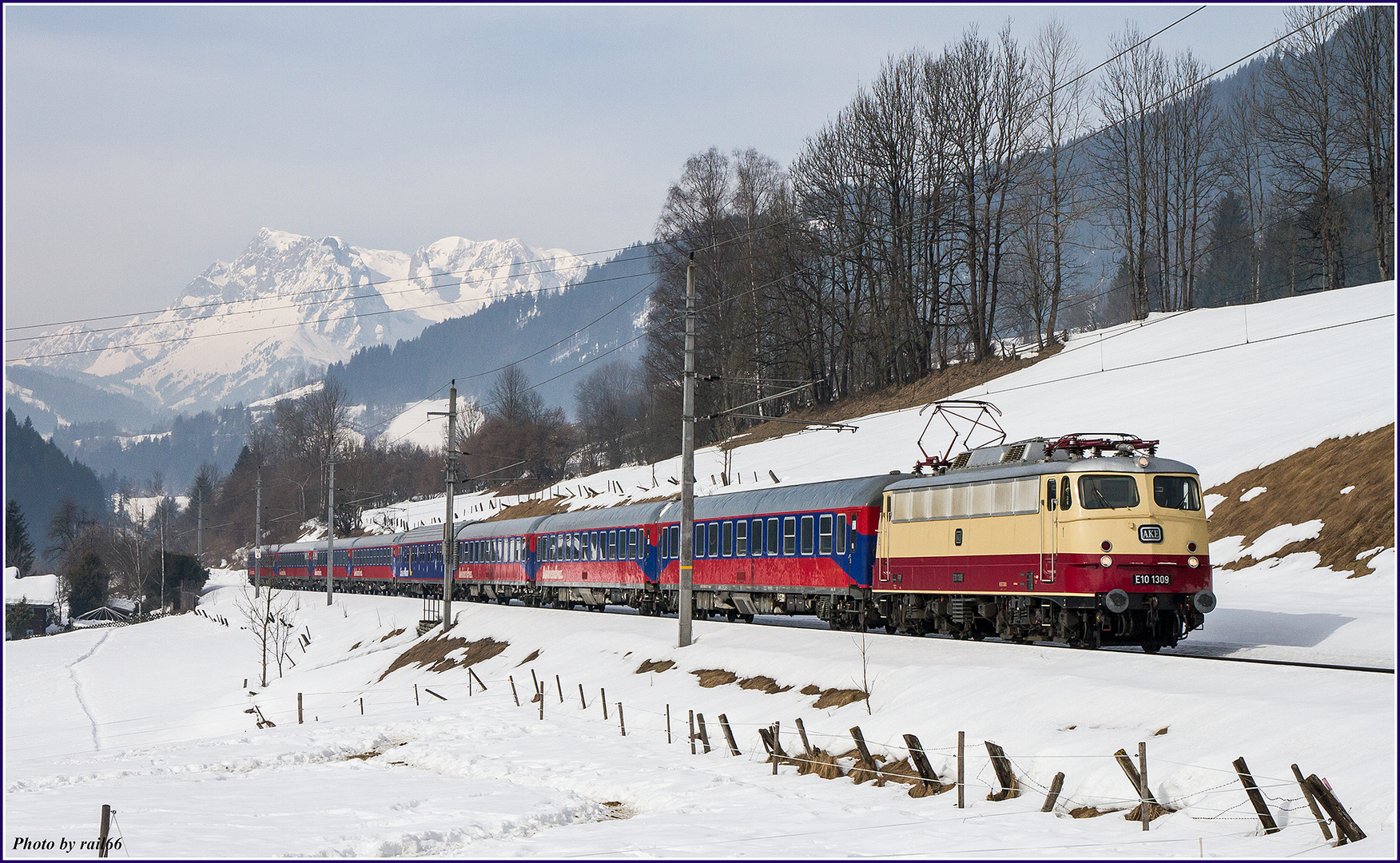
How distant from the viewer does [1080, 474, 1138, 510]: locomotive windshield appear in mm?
21281

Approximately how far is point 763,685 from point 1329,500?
16.6 metres

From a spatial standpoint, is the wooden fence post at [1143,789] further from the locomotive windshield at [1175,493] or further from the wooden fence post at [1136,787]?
the locomotive windshield at [1175,493]

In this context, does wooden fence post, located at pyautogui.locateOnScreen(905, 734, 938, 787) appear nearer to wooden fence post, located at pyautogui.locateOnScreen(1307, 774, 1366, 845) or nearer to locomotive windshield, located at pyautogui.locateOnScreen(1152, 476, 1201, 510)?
wooden fence post, located at pyautogui.locateOnScreen(1307, 774, 1366, 845)

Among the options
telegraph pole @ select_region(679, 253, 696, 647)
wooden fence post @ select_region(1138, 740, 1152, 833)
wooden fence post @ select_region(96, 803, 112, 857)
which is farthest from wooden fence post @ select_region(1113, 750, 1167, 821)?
telegraph pole @ select_region(679, 253, 696, 647)

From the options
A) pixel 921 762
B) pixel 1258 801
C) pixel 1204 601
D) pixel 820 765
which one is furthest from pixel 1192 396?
pixel 1258 801

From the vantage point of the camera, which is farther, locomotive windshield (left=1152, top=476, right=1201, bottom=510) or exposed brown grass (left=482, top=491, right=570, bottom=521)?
exposed brown grass (left=482, top=491, right=570, bottom=521)

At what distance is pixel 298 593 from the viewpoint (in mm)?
86750

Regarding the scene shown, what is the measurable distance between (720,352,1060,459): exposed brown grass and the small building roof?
286ft

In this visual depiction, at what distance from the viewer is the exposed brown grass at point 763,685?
2447 centimetres

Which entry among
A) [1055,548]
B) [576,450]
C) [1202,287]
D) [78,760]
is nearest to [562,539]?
[78,760]

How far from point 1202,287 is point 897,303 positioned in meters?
75.9

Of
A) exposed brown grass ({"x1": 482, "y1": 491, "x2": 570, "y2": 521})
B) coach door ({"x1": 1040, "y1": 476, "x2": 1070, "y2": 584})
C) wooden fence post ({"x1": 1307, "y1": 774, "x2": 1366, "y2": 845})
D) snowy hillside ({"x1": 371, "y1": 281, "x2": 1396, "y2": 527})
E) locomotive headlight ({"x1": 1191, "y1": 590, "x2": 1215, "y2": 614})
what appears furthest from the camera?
exposed brown grass ({"x1": 482, "y1": 491, "x2": 570, "y2": 521})

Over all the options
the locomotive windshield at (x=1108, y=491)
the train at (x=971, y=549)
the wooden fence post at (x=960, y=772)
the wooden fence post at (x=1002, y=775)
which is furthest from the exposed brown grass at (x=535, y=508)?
the wooden fence post at (x=1002, y=775)

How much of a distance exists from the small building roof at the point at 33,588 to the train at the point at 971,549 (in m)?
113
